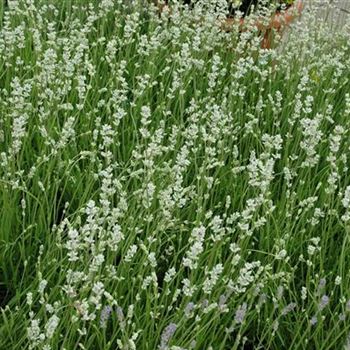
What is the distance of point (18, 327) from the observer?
1915 mm

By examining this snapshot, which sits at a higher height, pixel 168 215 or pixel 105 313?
pixel 168 215

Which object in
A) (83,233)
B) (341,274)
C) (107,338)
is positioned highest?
(83,233)

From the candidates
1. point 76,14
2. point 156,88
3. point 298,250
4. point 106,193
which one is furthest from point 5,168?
point 76,14

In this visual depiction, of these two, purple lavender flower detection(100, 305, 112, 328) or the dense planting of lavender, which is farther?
the dense planting of lavender

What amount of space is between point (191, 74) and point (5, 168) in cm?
123

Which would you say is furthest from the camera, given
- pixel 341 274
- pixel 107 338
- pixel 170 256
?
pixel 170 256

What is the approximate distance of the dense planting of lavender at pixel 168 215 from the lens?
1881 mm

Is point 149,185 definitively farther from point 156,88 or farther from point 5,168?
point 156,88

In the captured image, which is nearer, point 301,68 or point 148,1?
point 301,68

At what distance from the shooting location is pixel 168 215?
200 centimetres

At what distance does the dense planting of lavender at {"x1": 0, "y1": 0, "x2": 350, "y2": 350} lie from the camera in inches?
74.0

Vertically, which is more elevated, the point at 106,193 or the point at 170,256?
the point at 106,193

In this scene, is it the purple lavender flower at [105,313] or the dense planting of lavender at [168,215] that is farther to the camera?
the dense planting of lavender at [168,215]

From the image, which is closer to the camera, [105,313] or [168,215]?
[105,313]
